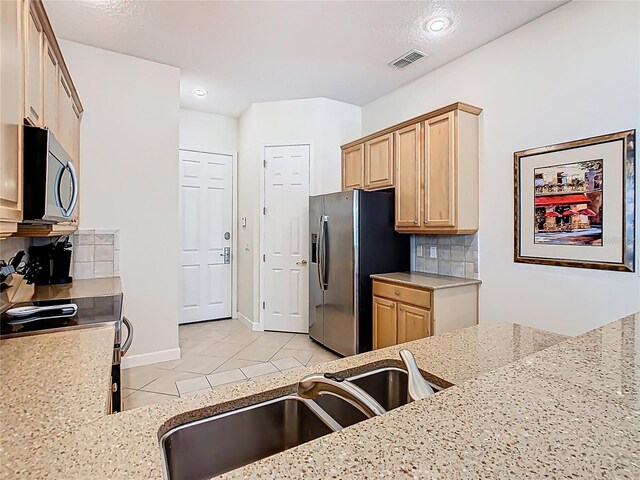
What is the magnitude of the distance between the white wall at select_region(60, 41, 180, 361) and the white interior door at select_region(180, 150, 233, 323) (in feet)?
4.33

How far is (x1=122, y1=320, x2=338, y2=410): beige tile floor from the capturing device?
2.85 metres

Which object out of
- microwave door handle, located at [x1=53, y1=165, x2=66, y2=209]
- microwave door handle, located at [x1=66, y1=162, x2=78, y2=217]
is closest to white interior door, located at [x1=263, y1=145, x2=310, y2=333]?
microwave door handle, located at [x1=66, y1=162, x2=78, y2=217]

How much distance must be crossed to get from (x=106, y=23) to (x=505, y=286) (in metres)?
3.82

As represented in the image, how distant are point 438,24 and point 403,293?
2179 millimetres

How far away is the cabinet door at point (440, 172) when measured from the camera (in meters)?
2.97

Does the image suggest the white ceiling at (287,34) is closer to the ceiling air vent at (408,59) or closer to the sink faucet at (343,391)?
the ceiling air vent at (408,59)

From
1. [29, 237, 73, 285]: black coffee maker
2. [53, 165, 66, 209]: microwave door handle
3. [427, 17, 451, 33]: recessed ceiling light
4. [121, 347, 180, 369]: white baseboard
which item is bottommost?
[121, 347, 180, 369]: white baseboard

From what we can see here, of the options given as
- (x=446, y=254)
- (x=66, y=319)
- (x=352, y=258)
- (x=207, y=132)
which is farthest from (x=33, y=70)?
(x=207, y=132)

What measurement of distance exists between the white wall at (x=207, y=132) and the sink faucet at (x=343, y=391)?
14.8 ft

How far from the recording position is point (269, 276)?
447cm

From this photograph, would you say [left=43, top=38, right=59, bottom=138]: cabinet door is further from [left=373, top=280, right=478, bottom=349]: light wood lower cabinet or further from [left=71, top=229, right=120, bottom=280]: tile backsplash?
[left=373, top=280, right=478, bottom=349]: light wood lower cabinet

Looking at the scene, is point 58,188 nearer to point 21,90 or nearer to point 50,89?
point 21,90

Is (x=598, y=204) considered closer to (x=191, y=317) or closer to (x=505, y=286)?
(x=505, y=286)

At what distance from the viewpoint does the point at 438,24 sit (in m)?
2.75
